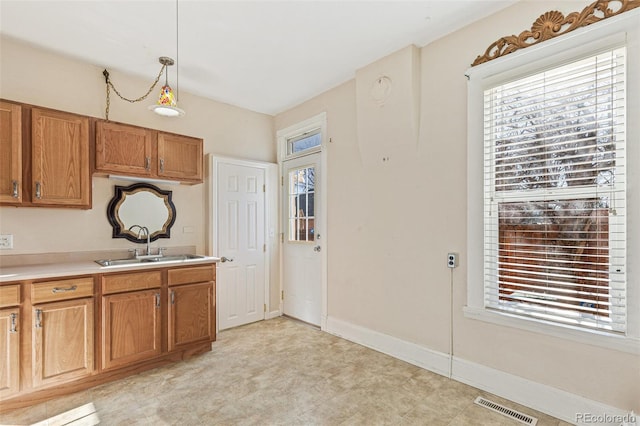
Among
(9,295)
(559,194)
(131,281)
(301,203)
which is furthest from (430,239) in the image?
(9,295)

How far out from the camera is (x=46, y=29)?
2.53 meters

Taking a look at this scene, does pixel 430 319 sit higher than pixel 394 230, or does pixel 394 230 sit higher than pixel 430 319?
pixel 394 230

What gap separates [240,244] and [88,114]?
204 centimetres

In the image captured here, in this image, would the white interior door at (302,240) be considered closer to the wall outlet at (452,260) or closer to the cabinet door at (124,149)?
the wall outlet at (452,260)

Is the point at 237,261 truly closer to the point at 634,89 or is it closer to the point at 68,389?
the point at 68,389

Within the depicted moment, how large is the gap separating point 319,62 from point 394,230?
1.80 m

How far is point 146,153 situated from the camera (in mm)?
3096

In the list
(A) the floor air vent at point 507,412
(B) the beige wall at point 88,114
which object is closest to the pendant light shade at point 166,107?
(B) the beige wall at point 88,114

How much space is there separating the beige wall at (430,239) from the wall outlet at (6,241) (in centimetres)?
290

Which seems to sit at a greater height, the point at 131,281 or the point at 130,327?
the point at 131,281

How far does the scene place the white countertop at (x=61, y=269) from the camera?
2.25m

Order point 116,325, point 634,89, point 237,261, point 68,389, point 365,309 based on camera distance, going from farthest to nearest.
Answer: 1. point 237,261
2. point 365,309
3. point 116,325
4. point 68,389
5. point 634,89

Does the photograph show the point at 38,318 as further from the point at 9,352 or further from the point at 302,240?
the point at 302,240

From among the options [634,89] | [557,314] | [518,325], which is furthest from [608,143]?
[518,325]
